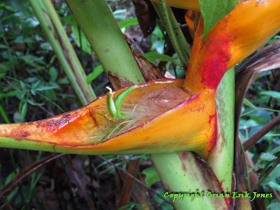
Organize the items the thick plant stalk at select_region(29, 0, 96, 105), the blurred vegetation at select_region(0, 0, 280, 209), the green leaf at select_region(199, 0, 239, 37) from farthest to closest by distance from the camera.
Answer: the blurred vegetation at select_region(0, 0, 280, 209) → the thick plant stalk at select_region(29, 0, 96, 105) → the green leaf at select_region(199, 0, 239, 37)

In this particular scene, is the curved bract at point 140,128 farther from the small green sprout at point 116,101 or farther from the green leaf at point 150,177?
the green leaf at point 150,177

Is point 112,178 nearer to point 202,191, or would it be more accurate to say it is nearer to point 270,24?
point 202,191

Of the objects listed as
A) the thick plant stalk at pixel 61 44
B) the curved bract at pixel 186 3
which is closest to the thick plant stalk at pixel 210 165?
the curved bract at pixel 186 3

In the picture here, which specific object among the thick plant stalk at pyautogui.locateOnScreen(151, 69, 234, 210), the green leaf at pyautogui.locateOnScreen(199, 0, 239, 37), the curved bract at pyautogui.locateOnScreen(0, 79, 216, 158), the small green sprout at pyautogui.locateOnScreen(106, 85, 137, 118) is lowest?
the thick plant stalk at pyautogui.locateOnScreen(151, 69, 234, 210)

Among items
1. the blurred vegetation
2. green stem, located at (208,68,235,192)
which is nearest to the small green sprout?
green stem, located at (208,68,235,192)

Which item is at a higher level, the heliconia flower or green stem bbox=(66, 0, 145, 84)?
green stem bbox=(66, 0, 145, 84)

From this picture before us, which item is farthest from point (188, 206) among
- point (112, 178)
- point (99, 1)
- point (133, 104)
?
point (112, 178)

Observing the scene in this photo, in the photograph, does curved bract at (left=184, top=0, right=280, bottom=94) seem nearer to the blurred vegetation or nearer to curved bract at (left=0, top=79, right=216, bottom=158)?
curved bract at (left=0, top=79, right=216, bottom=158)
